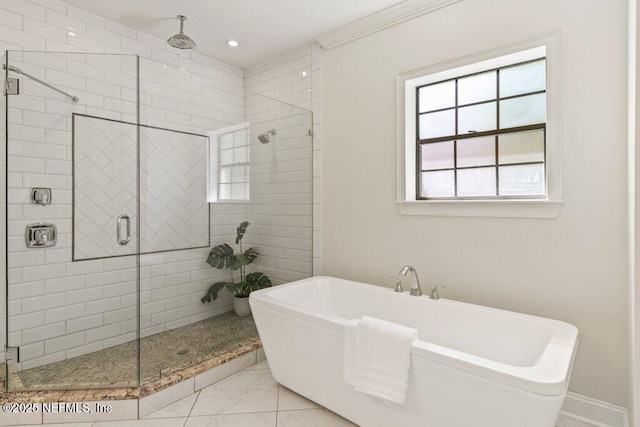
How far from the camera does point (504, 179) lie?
225 cm

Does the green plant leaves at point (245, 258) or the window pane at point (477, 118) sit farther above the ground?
the window pane at point (477, 118)

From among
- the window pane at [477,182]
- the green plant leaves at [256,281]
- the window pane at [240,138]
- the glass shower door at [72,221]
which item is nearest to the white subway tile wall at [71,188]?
the glass shower door at [72,221]

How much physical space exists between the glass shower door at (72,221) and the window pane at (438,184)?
86.2 inches

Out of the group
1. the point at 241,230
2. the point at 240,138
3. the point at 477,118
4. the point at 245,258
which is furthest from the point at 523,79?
the point at 245,258

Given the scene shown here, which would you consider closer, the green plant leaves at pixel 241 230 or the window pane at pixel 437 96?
the window pane at pixel 437 96

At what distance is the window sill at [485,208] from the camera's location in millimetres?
1959

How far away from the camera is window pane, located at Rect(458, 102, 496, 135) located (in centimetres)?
231

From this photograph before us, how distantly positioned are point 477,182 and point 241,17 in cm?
223

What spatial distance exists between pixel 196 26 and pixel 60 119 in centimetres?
130

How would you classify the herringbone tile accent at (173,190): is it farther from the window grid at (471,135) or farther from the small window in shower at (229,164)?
the window grid at (471,135)

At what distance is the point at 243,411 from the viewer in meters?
1.98

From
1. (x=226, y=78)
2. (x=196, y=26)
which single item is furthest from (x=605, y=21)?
(x=226, y=78)

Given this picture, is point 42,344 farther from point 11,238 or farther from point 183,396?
point 183,396

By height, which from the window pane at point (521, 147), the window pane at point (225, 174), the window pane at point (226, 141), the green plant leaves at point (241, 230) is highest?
the window pane at point (226, 141)
